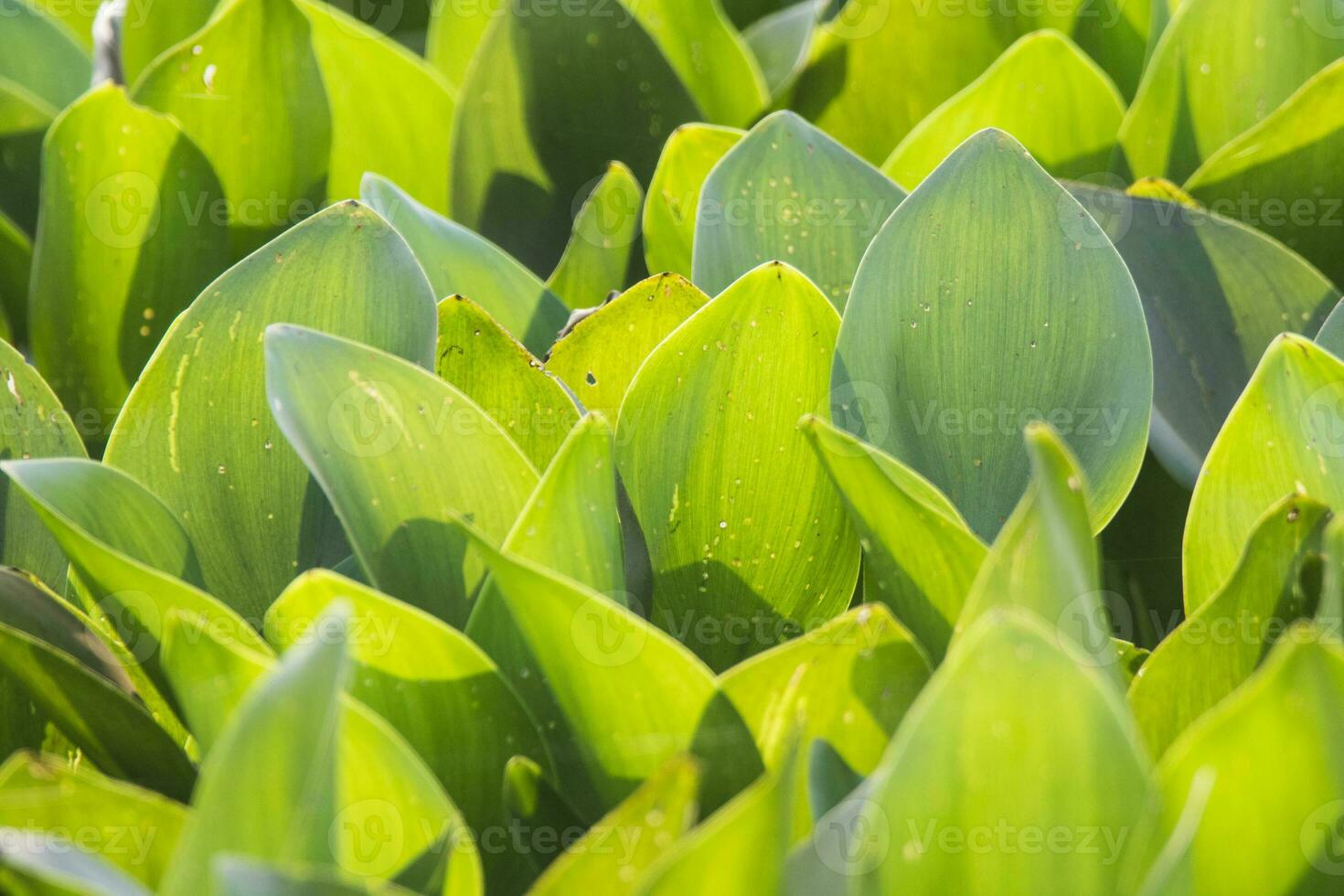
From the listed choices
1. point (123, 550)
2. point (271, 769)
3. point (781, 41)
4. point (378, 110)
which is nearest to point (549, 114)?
point (378, 110)

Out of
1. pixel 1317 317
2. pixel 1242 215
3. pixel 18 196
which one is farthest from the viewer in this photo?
pixel 18 196

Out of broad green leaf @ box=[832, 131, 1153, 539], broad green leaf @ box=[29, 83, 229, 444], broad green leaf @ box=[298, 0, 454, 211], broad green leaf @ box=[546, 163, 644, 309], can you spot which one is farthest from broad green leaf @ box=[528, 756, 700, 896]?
broad green leaf @ box=[298, 0, 454, 211]

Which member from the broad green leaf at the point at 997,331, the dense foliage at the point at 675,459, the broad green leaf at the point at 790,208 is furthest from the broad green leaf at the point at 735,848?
the broad green leaf at the point at 790,208

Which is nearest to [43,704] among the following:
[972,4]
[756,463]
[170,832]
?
[170,832]

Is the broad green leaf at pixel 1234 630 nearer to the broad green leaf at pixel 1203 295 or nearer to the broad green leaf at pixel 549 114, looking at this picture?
→ the broad green leaf at pixel 1203 295

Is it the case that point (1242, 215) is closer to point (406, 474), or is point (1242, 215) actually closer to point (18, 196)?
point (406, 474)

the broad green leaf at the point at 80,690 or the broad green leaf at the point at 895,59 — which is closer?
the broad green leaf at the point at 80,690

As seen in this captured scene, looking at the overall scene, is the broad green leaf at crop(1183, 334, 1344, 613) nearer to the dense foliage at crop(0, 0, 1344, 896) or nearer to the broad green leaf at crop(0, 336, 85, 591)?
the dense foliage at crop(0, 0, 1344, 896)
